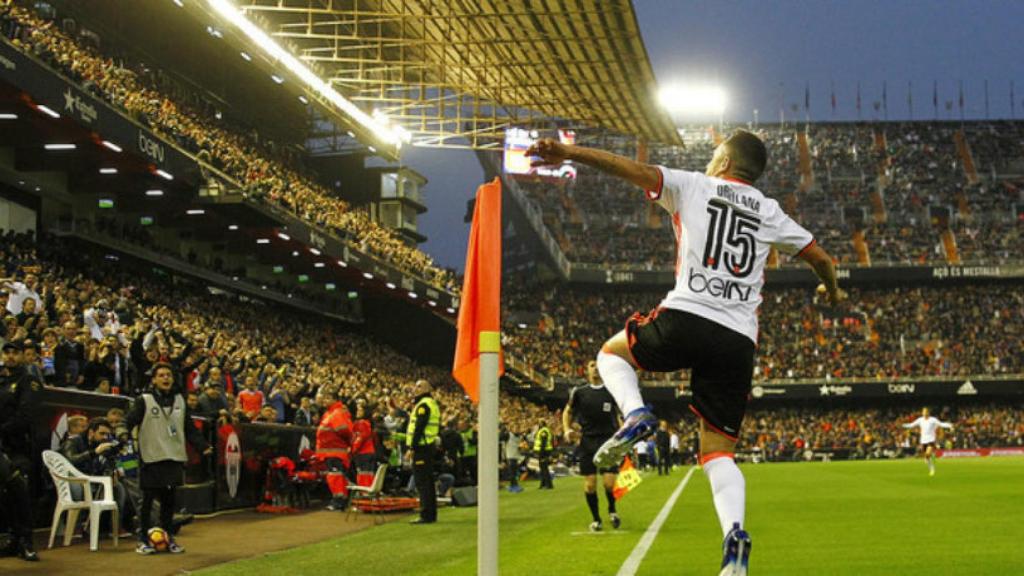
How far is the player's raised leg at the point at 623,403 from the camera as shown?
5988mm

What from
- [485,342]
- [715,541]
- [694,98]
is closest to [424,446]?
[715,541]

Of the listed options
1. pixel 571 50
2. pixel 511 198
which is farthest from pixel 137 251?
pixel 511 198

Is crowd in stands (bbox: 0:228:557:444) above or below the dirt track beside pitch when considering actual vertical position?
above

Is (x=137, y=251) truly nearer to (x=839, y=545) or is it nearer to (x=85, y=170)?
(x=85, y=170)

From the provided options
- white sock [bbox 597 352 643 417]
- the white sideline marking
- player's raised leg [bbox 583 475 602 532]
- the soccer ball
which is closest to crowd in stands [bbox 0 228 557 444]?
the soccer ball

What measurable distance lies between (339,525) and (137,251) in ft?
63.0

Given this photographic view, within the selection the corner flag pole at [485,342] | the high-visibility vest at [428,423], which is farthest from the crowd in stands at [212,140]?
the corner flag pole at [485,342]

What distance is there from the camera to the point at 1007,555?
980cm

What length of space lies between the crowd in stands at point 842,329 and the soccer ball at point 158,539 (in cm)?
4839

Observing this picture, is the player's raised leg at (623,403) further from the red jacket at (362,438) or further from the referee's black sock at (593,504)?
the red jacket at (362,438)

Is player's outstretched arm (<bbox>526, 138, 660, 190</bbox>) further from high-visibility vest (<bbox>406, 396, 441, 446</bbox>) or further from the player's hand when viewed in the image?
high-visibility vest (<bbox>406, 396, 441, 446</bbox>)

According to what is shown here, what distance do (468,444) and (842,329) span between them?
45.0m

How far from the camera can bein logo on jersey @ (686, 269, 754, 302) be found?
605cm

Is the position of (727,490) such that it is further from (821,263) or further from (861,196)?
(861,196)
